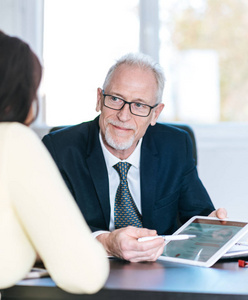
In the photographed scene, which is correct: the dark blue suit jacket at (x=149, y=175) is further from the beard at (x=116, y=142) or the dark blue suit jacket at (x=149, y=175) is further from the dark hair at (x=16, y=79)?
the dark hair at (x=16, y=79)

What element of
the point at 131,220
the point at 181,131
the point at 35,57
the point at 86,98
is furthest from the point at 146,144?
the point at 86,98

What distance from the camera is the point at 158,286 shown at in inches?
37.8

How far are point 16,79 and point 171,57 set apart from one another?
270 cm

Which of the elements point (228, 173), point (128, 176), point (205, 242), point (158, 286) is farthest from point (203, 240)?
point (228, 173)

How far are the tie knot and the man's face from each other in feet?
0.21

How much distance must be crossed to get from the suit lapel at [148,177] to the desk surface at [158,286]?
81 cm

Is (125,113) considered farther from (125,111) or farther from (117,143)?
(117,143)

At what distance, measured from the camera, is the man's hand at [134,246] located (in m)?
1.26

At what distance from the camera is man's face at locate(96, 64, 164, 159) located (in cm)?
197

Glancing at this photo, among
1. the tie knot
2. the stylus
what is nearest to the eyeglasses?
the tie knot

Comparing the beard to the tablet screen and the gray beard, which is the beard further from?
the tablet screen

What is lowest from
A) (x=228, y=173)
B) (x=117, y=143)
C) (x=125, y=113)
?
(x=228, y=173)

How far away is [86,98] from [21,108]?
99.9 inches

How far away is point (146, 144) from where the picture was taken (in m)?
2.11
